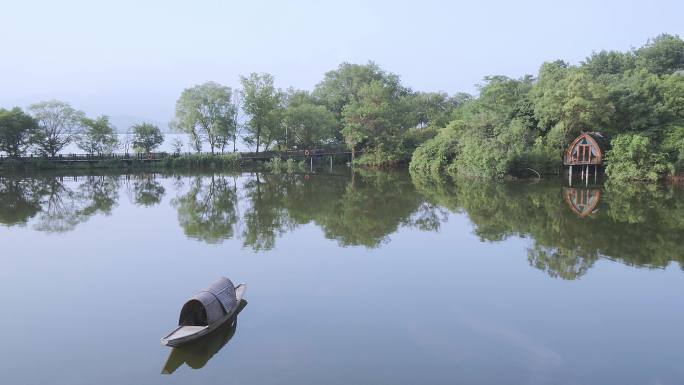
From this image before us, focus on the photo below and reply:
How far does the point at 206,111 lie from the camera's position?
168 feet

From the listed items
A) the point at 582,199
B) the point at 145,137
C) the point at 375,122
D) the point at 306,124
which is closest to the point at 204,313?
the point at 582,199

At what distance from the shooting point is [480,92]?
43.4 metres

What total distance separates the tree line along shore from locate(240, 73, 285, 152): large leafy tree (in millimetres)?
103

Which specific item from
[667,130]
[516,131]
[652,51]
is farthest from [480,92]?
[652,51]

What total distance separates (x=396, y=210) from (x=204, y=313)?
14488 millimetres

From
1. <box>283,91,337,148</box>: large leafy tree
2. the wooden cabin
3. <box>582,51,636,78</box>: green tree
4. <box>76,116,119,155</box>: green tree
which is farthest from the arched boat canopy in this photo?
<box>582,51,636,78</box>: green tree

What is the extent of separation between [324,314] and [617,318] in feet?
19.6

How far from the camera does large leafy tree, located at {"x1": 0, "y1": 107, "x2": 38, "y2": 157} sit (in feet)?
149

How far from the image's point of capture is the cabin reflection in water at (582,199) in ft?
72.2

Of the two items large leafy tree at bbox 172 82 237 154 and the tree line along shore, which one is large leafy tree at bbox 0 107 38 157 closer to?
the tree line along shore

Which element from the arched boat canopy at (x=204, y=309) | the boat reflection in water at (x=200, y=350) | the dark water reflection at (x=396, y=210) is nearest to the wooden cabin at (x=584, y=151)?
the dark water reflection at (x=396, y=210)

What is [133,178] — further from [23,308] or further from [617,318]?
[617,318]

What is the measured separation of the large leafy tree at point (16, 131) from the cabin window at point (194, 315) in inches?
1801

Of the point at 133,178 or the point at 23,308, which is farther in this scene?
the point at 133,178
